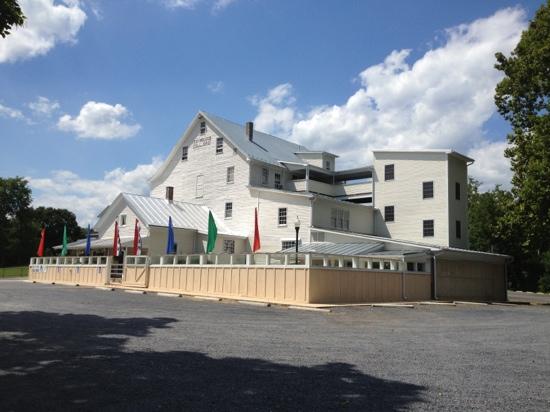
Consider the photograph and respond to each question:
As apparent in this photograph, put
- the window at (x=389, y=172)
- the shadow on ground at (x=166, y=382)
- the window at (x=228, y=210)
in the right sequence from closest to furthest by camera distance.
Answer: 1. the shadow on ground at (x=166, y=382)
2. the window at (x=389, y=172)
3. the window at (x=228, y=210)

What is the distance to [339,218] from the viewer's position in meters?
35.4

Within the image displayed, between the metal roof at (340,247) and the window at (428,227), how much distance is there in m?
6.98

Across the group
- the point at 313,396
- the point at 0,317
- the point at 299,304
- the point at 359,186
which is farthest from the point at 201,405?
the point at 359,186

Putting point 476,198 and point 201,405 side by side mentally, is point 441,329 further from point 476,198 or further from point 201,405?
point 476,198

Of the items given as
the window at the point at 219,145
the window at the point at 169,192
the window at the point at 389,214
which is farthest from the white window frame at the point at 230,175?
the window at the point at 389,214

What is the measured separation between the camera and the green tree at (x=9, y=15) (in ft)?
35.0

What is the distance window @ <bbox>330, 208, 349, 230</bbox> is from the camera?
3484 centimetres

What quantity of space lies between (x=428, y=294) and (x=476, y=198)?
3635cm

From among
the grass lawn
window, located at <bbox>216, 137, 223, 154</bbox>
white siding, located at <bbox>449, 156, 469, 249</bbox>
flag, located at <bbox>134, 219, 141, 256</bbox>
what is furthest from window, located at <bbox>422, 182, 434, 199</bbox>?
the grass lawn

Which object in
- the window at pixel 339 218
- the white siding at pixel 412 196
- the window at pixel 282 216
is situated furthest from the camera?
the white siding at pixel 412 196

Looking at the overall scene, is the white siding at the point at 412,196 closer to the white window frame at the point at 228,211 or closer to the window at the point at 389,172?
the window at the point at 389,172

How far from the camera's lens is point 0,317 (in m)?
13.3

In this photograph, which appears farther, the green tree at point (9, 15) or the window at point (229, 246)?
the window at point (229, 246)

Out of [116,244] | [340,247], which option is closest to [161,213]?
[116,244]
